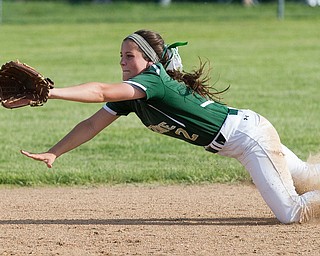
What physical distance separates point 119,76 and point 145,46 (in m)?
9.56

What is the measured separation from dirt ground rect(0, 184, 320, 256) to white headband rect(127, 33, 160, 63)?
1.14m

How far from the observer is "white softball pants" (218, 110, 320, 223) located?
6.09 meters

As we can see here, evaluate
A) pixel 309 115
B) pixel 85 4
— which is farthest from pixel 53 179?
pixel 85 4

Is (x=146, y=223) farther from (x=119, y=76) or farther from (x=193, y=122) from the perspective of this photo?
(x=119, y=76)

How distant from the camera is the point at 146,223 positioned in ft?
20.9

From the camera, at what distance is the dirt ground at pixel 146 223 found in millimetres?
5520

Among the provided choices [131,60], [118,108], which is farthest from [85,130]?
[131,60]

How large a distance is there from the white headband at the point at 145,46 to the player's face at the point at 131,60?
0.03m

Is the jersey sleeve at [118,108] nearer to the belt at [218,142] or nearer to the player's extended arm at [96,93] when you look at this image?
the player's extended arm at [96,93]

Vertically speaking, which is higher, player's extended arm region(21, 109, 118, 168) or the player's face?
the player's face

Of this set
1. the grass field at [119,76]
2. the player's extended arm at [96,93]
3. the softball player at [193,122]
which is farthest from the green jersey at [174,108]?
the grass field at [119,76]

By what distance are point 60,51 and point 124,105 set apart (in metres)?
13.6

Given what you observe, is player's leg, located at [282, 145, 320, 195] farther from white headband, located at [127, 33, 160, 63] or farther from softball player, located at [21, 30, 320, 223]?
white headband, located at [127, 33, 160, 63]

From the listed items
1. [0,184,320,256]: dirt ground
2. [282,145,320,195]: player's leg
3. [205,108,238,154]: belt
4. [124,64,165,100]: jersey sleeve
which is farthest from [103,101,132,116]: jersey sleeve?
[282,145,320,195]: player's leg
